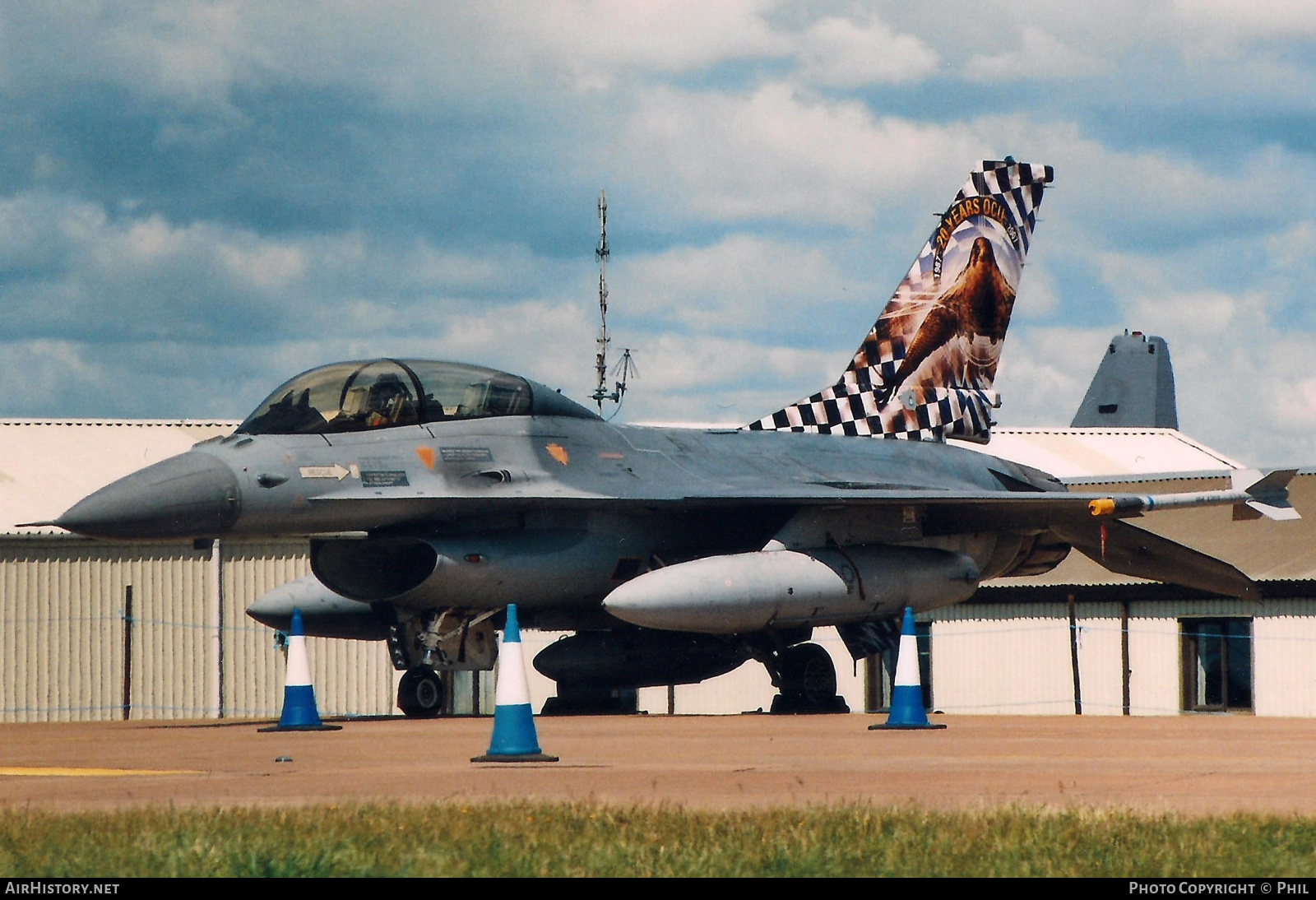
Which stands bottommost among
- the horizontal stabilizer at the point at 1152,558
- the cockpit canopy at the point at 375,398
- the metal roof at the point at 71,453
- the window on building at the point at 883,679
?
the window on building at the point at 883,679

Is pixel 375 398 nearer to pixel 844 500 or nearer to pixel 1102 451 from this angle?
pixel 844 500

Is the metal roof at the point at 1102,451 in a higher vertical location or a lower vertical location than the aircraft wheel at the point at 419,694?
higher

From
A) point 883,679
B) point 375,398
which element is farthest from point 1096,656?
point 375,398

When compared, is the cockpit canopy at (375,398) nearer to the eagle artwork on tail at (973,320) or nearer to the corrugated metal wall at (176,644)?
the eagle artwork on tail at (973,320)

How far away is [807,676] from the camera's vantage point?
58.4 feet

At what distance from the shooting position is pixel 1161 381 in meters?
55.2

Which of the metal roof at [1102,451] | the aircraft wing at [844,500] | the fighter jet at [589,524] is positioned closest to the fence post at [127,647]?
the fighter jet at [589,524]

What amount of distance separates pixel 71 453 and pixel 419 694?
658 inches

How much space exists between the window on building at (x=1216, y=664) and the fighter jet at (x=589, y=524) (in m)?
10.7

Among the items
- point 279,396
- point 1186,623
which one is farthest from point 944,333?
point 1186,623

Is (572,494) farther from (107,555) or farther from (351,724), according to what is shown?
(107,555)

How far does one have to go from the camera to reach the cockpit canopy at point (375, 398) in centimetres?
1539

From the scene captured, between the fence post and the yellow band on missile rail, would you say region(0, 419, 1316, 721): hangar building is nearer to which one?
the fence post

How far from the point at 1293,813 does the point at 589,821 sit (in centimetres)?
271
